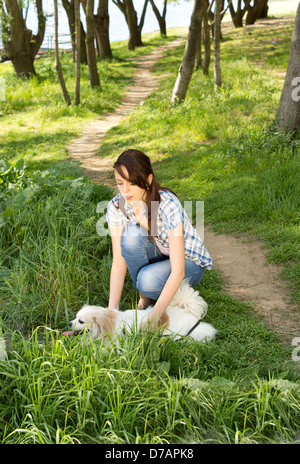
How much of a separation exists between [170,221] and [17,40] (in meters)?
14.9

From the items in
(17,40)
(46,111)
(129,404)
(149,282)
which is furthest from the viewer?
(17,40)

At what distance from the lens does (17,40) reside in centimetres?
1592

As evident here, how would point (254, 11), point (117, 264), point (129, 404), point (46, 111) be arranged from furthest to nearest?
point (254, 11), point (46, 111), point (117, 264), point (129, 404)

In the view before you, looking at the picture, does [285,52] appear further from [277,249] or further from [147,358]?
[147,358]

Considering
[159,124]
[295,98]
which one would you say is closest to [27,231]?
[295,98]

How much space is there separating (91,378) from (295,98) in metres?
5.88

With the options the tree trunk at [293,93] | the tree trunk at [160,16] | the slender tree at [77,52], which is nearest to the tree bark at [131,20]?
Result: the tree trunk at [160,16]

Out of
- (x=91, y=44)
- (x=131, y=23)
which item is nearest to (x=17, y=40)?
(x=91, y=44)

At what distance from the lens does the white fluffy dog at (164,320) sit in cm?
296

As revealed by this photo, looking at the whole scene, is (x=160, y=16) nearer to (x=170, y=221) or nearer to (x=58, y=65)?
(x=58, y=65)

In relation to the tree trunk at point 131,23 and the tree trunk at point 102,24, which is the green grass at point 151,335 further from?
the tree trunk at point 131,23

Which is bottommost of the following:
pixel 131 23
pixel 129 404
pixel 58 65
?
pixel 129 404

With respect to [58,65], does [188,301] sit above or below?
below

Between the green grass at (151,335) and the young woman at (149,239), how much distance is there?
424 mm
